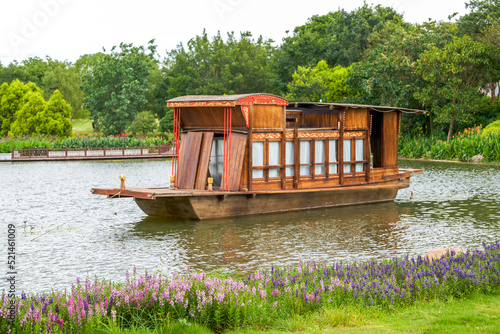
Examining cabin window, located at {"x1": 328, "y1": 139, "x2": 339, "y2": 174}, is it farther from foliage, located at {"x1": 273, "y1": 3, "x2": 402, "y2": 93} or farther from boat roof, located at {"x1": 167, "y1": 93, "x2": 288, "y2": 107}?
foliage, located at {"x1": 273, "y1": 3, "x2": 402, "y2": 93}

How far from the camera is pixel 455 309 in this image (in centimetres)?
858

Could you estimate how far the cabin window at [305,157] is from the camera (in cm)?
2134

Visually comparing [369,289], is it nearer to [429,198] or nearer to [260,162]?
[260,162]

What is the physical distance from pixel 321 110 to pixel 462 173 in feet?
48.2

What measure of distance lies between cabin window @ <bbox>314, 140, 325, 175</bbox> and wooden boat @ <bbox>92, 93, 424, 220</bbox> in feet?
0.12

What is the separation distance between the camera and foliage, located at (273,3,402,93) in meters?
68.6

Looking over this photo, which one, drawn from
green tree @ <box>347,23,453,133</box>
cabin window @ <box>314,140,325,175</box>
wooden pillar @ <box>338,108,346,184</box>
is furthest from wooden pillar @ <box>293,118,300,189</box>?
green tree @ <box>347,23,453,133</box>

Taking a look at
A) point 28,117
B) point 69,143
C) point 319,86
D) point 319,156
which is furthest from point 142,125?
point 319,156

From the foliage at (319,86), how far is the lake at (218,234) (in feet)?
109

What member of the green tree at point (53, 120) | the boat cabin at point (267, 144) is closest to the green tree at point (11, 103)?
the green tree at point (53, 120)

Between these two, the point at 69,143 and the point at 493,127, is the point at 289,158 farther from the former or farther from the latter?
the point at 69,143

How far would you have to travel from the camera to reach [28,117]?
67562 mm

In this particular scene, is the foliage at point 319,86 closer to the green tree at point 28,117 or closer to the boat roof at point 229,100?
the green tree at point 28,117

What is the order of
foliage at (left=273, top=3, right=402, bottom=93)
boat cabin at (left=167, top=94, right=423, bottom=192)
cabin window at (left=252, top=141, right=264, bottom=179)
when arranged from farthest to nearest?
foliage at (left=273, top=3, right=402, bottom=93) < cabin window at (left=252, top=141, right=264, bottom=179) < boat cabin at (left=167, top=94, right=423, bottom=192)
